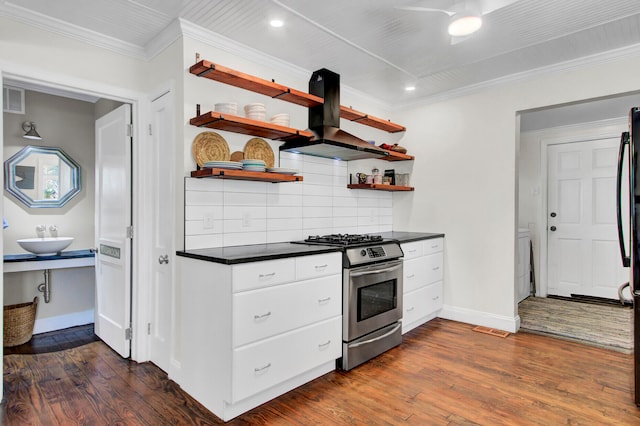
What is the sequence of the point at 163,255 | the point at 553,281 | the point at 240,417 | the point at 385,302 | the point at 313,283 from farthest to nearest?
the point at 553,281, the point at 385,302, the point at 163,255, the point at 313,283, the point at 240,417

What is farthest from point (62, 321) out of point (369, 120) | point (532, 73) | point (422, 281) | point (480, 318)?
point (532, 73)

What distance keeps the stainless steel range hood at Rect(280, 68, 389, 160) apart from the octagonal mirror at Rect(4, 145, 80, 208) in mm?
2377

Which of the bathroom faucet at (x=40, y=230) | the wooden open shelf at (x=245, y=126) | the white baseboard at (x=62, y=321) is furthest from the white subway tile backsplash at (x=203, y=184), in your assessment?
the white baseboard at (x=62, y=321)

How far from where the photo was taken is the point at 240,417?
2051mm

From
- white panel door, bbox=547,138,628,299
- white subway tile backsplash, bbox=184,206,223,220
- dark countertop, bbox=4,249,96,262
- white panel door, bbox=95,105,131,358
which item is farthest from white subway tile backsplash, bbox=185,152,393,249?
white panel door, bbox=547,138,628,299

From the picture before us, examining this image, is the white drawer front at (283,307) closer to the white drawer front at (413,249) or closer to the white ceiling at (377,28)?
the white drawer front at (413,249)

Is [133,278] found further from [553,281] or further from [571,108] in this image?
[553,281]

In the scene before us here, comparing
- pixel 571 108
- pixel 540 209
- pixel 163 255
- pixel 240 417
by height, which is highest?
pixel 571 108

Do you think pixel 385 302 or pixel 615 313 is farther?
pixel 615 313

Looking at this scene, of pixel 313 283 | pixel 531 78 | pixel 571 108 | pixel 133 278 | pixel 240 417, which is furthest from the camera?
pixel 571 108

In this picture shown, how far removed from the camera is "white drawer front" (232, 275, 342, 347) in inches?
79.8

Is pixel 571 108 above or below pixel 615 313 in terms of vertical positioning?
above

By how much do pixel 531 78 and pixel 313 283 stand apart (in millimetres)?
2767

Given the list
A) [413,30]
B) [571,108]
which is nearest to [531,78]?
[571,108]
